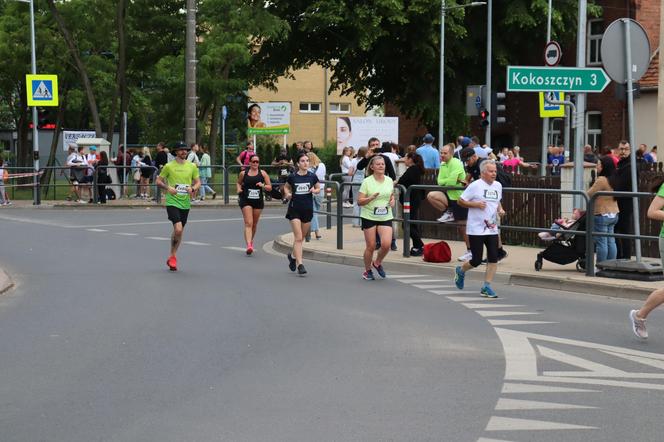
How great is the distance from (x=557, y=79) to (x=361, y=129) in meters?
27.8

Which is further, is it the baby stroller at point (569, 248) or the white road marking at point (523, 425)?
the baby stroller at point (569, 248)

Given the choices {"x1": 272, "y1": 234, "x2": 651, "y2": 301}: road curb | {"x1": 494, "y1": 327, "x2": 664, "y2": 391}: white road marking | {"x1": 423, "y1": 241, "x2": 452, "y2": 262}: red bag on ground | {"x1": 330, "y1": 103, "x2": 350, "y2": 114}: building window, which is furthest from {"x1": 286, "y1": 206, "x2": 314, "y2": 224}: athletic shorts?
{"x1": 330, "y1": 103, "x2": 350, "y2": 114}: building window

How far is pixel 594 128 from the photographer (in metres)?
46.8

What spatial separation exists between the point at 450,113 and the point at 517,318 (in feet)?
113

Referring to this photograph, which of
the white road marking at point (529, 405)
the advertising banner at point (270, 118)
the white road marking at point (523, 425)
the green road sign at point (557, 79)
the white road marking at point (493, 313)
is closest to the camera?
the white road marking at point (523, 425)

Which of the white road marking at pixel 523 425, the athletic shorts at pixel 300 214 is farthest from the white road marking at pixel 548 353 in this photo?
the athletic shorts at pixel 300 214

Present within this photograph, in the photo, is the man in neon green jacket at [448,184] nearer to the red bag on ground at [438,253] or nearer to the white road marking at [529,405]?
the red bag on ground at [438,253]

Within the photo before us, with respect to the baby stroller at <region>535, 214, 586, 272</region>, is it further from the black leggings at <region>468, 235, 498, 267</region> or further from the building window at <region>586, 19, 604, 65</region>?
the building window at <region>586, 19, 604, 65</region>

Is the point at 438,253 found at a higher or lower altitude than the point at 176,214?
lower

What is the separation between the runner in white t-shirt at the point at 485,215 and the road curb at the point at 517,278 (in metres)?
1.38

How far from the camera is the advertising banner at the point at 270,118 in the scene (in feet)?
131

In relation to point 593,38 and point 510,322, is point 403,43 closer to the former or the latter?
point 593,38

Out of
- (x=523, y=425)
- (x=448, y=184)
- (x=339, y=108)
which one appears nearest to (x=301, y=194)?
(x=448, y=184)

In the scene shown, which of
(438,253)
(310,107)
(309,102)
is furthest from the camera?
(310,107)
